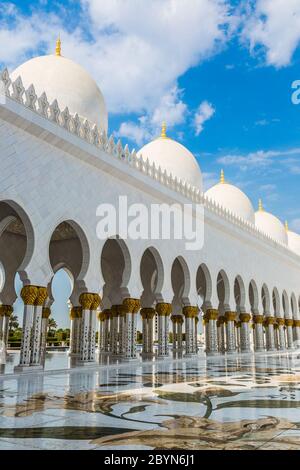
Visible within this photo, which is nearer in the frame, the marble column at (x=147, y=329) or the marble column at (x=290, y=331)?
the marble column at (x=147, y=329)

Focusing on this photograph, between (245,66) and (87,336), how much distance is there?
5.88 m

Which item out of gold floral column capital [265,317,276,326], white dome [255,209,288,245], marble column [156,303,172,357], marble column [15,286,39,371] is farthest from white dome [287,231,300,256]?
marble column [15,286,39,371]

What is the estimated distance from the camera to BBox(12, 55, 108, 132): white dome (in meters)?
10.2

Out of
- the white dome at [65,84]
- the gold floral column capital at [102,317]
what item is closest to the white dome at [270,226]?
the gold floral column capital at [102,317]

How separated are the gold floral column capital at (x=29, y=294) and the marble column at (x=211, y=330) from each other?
22.2ft

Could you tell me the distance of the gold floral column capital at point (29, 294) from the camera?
6.89 metres

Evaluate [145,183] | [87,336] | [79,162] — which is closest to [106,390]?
[87,336]

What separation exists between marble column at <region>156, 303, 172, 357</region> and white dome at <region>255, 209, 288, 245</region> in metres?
12.2

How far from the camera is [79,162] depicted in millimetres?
8312

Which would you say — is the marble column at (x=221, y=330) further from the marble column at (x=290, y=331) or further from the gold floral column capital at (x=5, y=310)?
the gold floral column capital at (x=5, y=310)

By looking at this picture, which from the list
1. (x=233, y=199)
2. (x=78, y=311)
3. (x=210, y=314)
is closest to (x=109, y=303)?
(x=78, y=311)

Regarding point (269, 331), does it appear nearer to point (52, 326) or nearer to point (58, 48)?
point (58, 48)

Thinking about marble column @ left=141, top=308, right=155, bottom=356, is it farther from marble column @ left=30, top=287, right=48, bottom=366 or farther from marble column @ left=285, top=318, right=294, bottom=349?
marble column @ left=285, top=318, right=294, bottom=349
